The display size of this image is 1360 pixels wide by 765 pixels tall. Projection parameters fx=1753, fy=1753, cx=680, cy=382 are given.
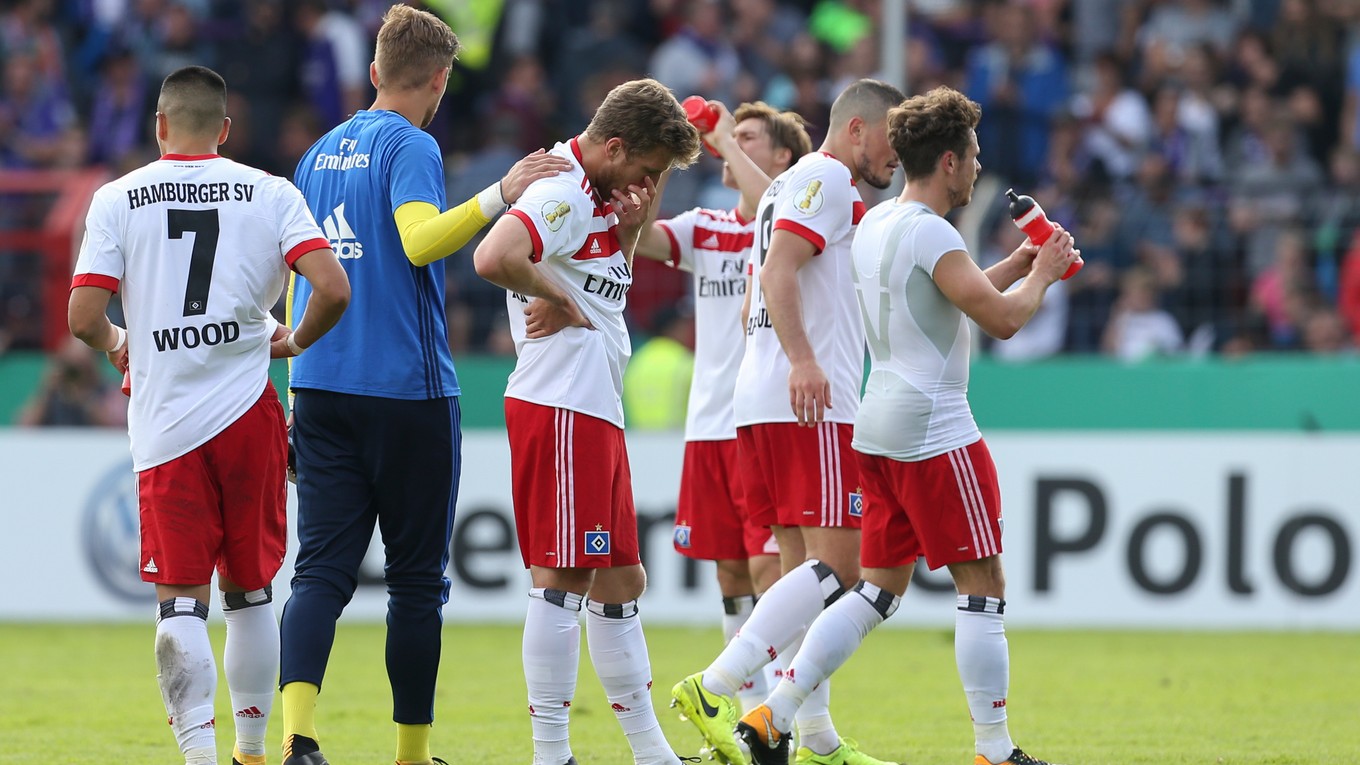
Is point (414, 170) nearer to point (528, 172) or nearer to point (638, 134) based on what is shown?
point (528, 172)

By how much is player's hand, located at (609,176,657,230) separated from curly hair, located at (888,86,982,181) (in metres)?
0.89

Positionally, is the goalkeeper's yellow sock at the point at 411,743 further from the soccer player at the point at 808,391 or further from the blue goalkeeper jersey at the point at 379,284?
the blue goalkeeper jersey at the point at 379,284

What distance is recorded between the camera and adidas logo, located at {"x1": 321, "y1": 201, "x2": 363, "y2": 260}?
19.5 feet

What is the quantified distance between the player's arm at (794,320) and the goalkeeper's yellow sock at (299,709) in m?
1.92

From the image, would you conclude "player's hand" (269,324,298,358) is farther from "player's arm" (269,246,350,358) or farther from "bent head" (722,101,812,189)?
"bent head" (722,101,812,189)

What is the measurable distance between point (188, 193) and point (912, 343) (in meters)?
2.44

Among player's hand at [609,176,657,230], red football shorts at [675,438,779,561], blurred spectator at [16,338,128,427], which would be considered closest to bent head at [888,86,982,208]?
player's hand at [609,176,657,230]

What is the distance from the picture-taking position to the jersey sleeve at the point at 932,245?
591 cm

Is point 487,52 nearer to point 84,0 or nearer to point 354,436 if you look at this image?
point 84,0

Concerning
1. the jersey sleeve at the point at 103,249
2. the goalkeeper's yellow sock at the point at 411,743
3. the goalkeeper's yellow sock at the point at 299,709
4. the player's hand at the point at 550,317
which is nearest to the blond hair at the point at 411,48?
the player's hand at the point at 550,317

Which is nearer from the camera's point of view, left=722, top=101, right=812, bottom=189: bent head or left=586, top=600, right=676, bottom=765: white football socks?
left=586, top=600, right=676, bottom=765: white football socks

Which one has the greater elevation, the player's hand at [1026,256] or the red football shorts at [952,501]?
the player's hand at [1026,256]

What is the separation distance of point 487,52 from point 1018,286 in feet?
40.0

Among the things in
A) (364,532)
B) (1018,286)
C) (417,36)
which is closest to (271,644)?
(364,532)
